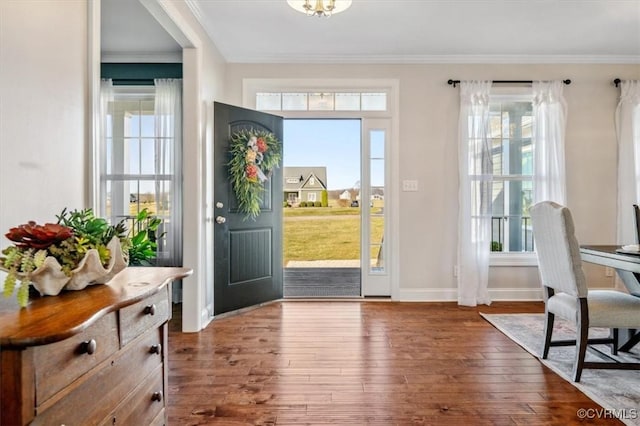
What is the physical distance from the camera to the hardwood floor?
6.44 ft

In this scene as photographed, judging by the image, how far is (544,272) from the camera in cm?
269

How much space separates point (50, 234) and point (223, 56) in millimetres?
3514

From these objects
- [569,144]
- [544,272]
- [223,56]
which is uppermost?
[223,56]

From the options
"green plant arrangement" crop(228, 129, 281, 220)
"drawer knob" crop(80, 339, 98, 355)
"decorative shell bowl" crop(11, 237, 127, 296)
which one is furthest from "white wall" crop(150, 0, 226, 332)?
"drawer knob" crop(80, 339, 98, 355)

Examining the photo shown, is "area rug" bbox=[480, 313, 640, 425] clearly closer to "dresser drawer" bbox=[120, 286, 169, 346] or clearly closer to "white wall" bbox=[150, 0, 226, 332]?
"dresser drawer" bbox=[120, 286, 169, 346]

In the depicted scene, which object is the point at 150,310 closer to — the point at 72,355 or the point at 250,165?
the point at 72,355

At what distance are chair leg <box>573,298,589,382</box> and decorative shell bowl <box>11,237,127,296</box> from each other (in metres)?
2.56

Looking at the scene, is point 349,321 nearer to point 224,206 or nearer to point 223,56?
point 224,206

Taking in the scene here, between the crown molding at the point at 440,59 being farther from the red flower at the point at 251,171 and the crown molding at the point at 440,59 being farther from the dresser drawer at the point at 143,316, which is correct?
the dresser drawer at the point at 143,316

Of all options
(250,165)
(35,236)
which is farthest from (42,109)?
(250,165)

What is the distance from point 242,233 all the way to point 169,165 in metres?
1.16

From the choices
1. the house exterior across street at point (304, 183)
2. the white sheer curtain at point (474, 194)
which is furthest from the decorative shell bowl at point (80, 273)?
the house exterior across street at point (304, 183)

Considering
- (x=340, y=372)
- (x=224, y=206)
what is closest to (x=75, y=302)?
(x=340, y=372)

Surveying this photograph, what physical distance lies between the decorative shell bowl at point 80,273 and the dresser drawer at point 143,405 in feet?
1.36
